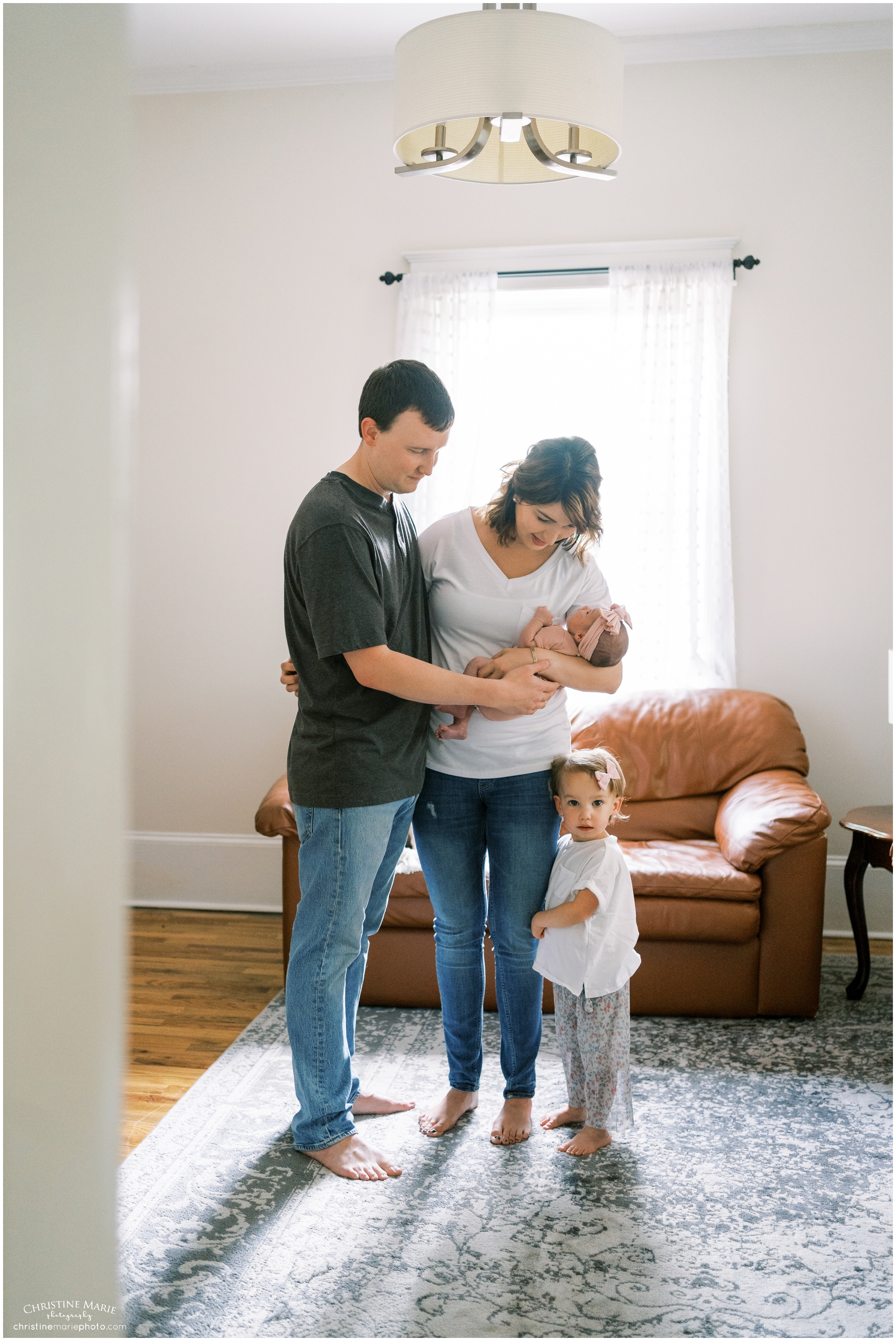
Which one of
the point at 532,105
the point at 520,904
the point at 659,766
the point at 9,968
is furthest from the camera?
the point at 659,766

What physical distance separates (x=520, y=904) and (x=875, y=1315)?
2.91ft

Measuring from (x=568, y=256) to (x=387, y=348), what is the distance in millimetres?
757

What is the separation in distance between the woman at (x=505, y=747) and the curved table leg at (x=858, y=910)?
1.31 m

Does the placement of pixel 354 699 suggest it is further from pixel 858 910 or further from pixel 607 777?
pixel 858 910

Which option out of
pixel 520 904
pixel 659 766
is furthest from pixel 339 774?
pixel 659 766

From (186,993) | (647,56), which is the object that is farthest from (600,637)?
(647,56)

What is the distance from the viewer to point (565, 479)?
1794mm

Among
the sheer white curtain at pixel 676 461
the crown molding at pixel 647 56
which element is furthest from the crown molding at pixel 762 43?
the sheer white curtain at pixel 676 461

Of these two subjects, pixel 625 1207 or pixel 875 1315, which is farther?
pixel 625 1207

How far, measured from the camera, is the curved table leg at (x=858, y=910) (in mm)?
2906

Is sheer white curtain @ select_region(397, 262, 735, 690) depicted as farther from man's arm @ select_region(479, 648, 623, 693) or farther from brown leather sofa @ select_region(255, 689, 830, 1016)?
man's arm @ select_region(479, 648, 623, 693)

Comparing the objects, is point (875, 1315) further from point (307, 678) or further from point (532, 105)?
point (532, 105)

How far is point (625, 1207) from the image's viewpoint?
1.86 m

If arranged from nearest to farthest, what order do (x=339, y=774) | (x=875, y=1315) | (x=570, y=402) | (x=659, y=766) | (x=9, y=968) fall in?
(x=9, y=968) < (x=875, y=1315) < (x=339, y=774) < (x=659, y=766) < (x=570, y=402)
